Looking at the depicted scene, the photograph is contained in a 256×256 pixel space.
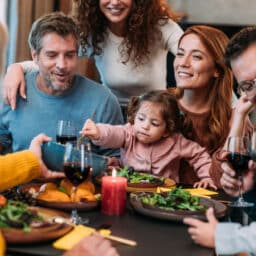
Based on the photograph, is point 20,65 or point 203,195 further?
point 20,65

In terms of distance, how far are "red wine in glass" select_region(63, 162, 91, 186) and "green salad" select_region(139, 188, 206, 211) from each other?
0.20 metres

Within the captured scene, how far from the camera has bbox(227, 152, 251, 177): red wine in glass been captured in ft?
6.27

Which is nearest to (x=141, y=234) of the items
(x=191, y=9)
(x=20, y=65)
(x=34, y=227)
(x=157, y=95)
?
(x=34, y=227)

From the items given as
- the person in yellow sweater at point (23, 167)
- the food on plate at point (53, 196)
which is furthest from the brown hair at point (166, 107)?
the food on plate at point (53, 196)

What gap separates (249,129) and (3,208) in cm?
142

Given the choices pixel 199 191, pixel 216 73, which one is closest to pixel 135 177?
pixel 199 191

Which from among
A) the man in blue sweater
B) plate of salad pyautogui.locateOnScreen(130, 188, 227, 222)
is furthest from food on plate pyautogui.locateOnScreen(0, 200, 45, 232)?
the man in blue sweater

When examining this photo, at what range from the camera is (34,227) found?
Result: 4.30 ft

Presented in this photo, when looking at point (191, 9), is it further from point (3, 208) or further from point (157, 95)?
point (3, 208)

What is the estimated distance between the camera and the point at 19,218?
131 centimetres

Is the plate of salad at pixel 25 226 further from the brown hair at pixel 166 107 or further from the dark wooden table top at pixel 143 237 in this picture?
the brown hair at pixel 166 107

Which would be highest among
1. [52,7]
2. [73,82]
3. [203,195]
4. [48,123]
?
[52,7]

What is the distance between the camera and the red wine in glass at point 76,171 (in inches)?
61.3

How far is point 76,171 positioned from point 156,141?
96cm
